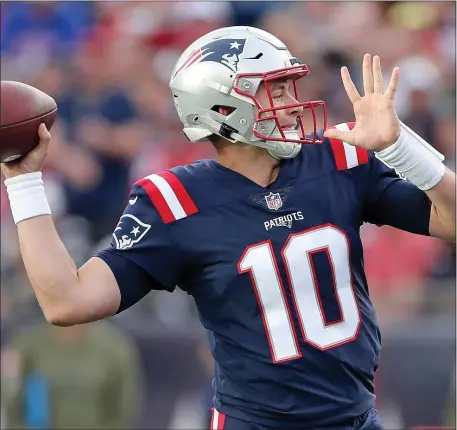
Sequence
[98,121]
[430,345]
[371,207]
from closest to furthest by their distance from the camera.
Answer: [371,207], [430,345], [98,121]

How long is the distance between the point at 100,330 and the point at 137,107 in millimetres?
1987

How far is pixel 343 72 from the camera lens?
10.2 feet

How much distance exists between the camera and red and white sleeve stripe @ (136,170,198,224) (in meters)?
3.24

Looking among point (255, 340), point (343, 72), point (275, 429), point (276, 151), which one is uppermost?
point (343, 72)

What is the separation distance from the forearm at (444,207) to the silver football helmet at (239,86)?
391mm

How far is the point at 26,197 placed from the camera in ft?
10.2

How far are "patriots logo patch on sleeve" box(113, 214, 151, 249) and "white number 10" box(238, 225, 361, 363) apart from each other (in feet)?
1.00

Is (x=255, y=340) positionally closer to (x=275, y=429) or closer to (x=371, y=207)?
(x=275, y=429)

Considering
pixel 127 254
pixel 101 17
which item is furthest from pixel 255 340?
pixel 101 17

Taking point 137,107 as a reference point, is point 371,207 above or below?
above

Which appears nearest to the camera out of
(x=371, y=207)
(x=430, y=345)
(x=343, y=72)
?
(x=343, y=72)

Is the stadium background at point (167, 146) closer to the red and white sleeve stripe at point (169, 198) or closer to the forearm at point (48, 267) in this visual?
the red and white sleeve stripe at point (169, 198)

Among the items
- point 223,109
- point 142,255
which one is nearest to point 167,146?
point 223,109

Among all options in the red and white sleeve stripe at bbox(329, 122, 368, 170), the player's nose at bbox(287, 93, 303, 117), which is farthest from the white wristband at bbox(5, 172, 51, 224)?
the red and white sleeve stripe at bbox(329, 122, 368, 170)
